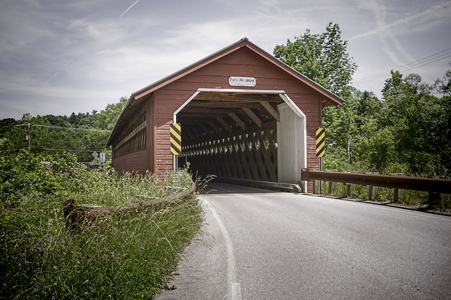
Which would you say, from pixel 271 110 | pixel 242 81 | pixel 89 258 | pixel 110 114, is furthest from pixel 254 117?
pixel 110 114

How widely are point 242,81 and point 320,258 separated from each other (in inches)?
340

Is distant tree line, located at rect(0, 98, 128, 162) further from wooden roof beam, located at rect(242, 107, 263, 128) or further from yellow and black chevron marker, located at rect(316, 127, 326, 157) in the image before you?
yellow and black chevron marker, located at rect(316, 127, 326, 157)

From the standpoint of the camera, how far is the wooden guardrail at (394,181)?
23.6 feet

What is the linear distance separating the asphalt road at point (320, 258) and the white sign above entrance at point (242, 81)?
606 cm

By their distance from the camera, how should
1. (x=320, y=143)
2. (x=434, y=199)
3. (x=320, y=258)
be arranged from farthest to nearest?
(x=320, y=143)
(x=434, y=199)
(x=320, y=258)

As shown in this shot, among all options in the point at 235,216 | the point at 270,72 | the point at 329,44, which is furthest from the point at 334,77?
the point at 235,216

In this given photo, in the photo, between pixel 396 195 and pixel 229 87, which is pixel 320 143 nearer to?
pixel 229 87

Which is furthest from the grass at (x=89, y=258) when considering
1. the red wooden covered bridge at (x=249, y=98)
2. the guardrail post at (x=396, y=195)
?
the red wooden covered bridge at (x=249, y=98)

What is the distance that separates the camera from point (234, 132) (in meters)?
18.5

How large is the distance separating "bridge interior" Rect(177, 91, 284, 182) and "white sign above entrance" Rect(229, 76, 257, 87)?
290mm

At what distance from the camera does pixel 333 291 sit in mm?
3291

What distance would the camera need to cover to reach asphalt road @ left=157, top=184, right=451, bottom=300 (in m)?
3.34

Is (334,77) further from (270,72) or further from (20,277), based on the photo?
(20,277)

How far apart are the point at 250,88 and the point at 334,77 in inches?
1010
